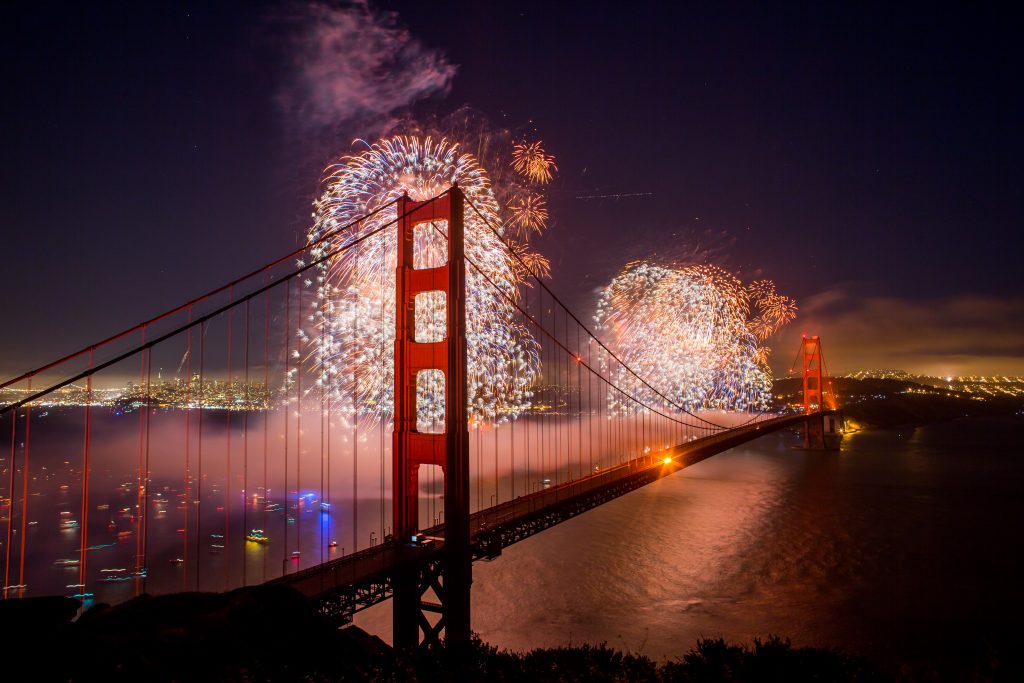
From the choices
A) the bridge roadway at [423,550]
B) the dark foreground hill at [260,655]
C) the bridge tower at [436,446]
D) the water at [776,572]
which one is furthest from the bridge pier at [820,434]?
the dark foreground hill at [260,655]

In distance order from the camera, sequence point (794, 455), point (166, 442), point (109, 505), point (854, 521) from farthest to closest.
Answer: point (166, 442) < point (794, 455) < point (109, 505) < point (854, 521)

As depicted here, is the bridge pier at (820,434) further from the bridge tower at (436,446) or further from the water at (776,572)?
the bridge tower at (436,446)

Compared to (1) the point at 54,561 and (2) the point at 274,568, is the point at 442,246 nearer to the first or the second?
(2) the point at 274,568

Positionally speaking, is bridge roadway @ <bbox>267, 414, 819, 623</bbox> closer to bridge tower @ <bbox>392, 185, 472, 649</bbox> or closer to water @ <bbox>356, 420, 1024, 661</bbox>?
bridge tower @ <bbox>392, 185, 472, 649</bbox>

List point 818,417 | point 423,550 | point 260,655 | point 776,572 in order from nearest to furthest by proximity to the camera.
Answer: point 260,655, point 423,550, point 776,572, point 818,417

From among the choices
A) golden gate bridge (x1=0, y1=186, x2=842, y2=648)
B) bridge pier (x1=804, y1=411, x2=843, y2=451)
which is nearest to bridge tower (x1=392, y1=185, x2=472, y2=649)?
golden gate bridge (x1=0, y1=186, x2=842, y2=648)

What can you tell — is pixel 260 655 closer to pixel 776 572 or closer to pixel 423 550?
pixel 423 550

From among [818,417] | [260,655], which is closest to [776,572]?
[260,655]

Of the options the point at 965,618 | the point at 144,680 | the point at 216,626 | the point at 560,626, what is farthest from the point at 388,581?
the point at 965,618
